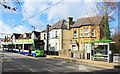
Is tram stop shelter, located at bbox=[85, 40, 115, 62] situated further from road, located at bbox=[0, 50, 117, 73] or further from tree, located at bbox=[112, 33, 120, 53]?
road, located at bbox=[0, 50, 117, 73]

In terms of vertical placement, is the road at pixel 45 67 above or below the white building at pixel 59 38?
below

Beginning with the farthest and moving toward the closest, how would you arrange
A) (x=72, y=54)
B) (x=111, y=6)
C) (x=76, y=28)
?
(x=76, y=28), (x=72, y=54), (x=111, y=6)

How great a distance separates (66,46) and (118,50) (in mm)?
17222

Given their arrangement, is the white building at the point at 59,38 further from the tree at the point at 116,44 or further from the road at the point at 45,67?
the road at the point at 45,67

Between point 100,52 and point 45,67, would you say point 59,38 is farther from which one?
point 45,67

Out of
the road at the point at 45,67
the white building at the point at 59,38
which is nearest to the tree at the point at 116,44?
the road at the point at 45,67

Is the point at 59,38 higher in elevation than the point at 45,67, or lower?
higher

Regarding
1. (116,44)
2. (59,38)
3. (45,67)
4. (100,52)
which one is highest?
(59,38)

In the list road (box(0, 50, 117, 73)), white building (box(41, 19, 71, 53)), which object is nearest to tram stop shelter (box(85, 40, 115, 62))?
road (box(0, 50, 117, 73))

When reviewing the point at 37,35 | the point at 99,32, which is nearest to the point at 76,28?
the point at 99,32

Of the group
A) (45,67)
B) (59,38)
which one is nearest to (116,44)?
(45,67)

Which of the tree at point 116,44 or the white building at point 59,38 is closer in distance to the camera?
the tree at point 116,44

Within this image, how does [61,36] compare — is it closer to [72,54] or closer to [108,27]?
[72,54]

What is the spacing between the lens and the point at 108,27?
24109 millimetres
